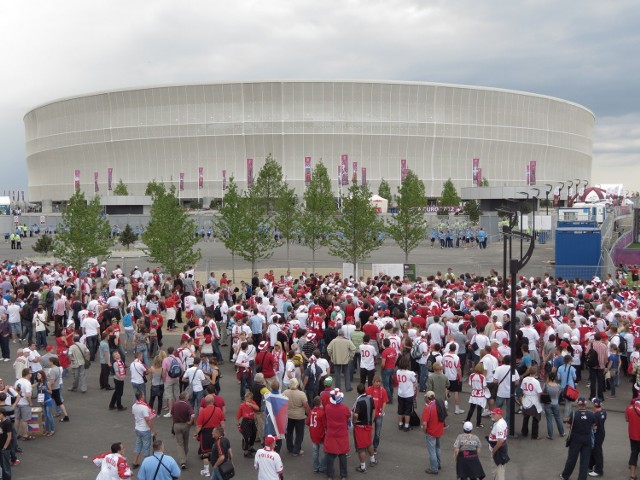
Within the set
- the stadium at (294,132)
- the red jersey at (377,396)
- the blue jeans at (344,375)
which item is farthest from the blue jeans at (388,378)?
the stadium at (294,132)

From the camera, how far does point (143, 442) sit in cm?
1054

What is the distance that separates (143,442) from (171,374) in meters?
1.87

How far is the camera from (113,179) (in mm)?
109938

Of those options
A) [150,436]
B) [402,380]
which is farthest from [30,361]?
[402,380]

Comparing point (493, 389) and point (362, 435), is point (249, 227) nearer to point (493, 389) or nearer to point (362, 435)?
point (493, 389)

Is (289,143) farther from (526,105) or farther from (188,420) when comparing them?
(188,420)

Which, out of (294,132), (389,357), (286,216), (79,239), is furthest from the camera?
(294,132)

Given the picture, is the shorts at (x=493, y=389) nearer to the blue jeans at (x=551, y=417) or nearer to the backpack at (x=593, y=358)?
the blue jeans at (x=551, y=417)

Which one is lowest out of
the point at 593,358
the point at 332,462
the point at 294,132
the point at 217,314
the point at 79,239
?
the point at 332,462

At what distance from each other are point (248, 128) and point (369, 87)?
67.1 ft

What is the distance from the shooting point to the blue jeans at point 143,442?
1047cm

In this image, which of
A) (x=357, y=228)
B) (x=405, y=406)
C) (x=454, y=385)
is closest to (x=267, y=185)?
(x=357, y=228)

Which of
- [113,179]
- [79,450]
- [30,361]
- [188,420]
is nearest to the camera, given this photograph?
[188,420]

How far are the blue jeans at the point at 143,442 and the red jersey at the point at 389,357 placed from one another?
4.96 m
